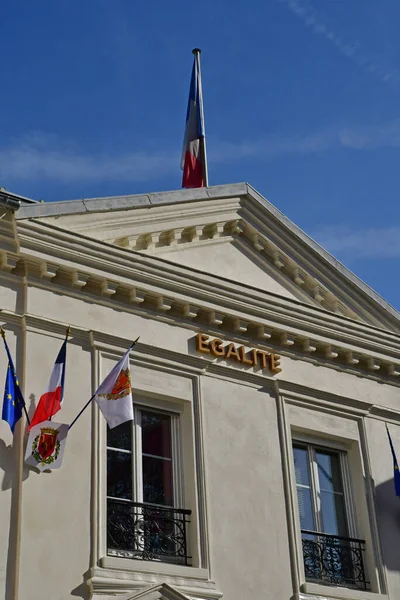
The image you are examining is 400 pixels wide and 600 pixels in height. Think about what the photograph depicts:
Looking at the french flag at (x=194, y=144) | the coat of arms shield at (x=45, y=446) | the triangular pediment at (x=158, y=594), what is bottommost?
the triangular pediment at (x=158, y=594)

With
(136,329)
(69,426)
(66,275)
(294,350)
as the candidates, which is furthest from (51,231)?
(294,350)

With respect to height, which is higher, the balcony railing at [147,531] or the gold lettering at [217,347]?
the gold lettering at [217,347]

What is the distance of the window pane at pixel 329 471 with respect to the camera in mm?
14586

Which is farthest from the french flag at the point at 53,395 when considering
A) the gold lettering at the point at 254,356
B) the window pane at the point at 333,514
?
the window pane at the point at 333,514

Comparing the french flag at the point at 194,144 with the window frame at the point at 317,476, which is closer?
the window frame at the point at 317,476

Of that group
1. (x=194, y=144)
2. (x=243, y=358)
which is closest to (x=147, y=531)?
(x=243, y=358)

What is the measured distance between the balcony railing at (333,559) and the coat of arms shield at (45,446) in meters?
3.64

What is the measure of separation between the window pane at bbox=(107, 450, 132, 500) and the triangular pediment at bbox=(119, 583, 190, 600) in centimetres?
118

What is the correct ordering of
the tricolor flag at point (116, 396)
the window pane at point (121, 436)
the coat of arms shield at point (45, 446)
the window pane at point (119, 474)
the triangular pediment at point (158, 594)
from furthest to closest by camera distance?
the window pane at point (121, 436) → the window pane at point (119, 474) → the tricolor flag at point (116, 396) → the coat of arms shield at point (45, 446) → the triangular pediment at point (158, 594)

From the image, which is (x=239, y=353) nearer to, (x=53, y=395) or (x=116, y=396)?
(x=116, y=396)

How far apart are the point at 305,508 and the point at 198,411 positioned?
2.02 m

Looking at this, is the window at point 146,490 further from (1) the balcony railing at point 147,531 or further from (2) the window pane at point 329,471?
(2) the window pane at point 329,471

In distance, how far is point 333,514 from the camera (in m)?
14.4

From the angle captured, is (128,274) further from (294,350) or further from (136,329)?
(294,350)
